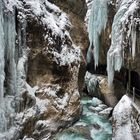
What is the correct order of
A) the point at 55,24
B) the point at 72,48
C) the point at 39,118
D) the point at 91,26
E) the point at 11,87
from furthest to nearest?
the point at 91,26
the point at 72,48
the point at 55,24
the point at 39,118
the point at 11,87

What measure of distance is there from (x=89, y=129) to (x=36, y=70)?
12.8ft

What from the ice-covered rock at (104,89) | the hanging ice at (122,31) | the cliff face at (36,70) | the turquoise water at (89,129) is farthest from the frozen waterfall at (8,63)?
the ice-covered rock at (104,89)

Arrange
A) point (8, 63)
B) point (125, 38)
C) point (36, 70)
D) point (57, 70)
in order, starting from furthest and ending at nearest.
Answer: point (57, 70) < point (36, 70) < point (125, 38) < point (8, 63)

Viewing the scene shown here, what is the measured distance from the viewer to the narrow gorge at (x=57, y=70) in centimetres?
1153

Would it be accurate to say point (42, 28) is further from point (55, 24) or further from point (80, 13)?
point (80, 13)

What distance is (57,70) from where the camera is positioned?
14305 mm

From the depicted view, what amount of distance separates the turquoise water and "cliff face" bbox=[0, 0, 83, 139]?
1.51ft

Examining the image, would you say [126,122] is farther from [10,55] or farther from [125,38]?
[10,55]

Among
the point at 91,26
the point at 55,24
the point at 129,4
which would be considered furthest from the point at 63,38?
the point at 129,4

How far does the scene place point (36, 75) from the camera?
1345 centimetres

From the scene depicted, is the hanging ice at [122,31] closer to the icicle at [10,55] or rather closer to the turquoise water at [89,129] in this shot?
the turquoise water at [89,129]

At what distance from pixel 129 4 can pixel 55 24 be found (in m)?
3.73

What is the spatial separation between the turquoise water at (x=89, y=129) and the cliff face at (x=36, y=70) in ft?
1.51

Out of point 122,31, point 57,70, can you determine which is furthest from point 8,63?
point 122,31
